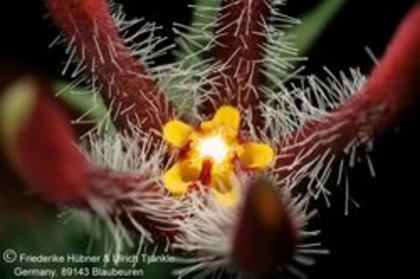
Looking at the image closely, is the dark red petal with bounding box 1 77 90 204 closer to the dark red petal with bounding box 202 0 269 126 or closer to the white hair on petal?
the white hair on petal

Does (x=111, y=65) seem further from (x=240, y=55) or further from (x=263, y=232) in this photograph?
(x=263, y=232)

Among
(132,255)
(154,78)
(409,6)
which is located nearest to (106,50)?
(154,78)

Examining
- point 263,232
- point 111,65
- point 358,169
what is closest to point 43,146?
point 263,232

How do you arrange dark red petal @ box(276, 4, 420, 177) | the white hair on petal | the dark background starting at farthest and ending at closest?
the dark background
the white hair on petal
dark red petal @ box(276, 4, 420, 177)

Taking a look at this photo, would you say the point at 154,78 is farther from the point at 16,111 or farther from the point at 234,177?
the point at 16,111

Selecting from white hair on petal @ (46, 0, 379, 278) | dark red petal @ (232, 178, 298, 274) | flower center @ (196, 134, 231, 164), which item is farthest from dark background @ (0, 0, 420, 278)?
dark red petal @ (232, 178, 298, 274)

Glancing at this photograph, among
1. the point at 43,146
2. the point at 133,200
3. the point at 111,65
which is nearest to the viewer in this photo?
the point at 43,146
